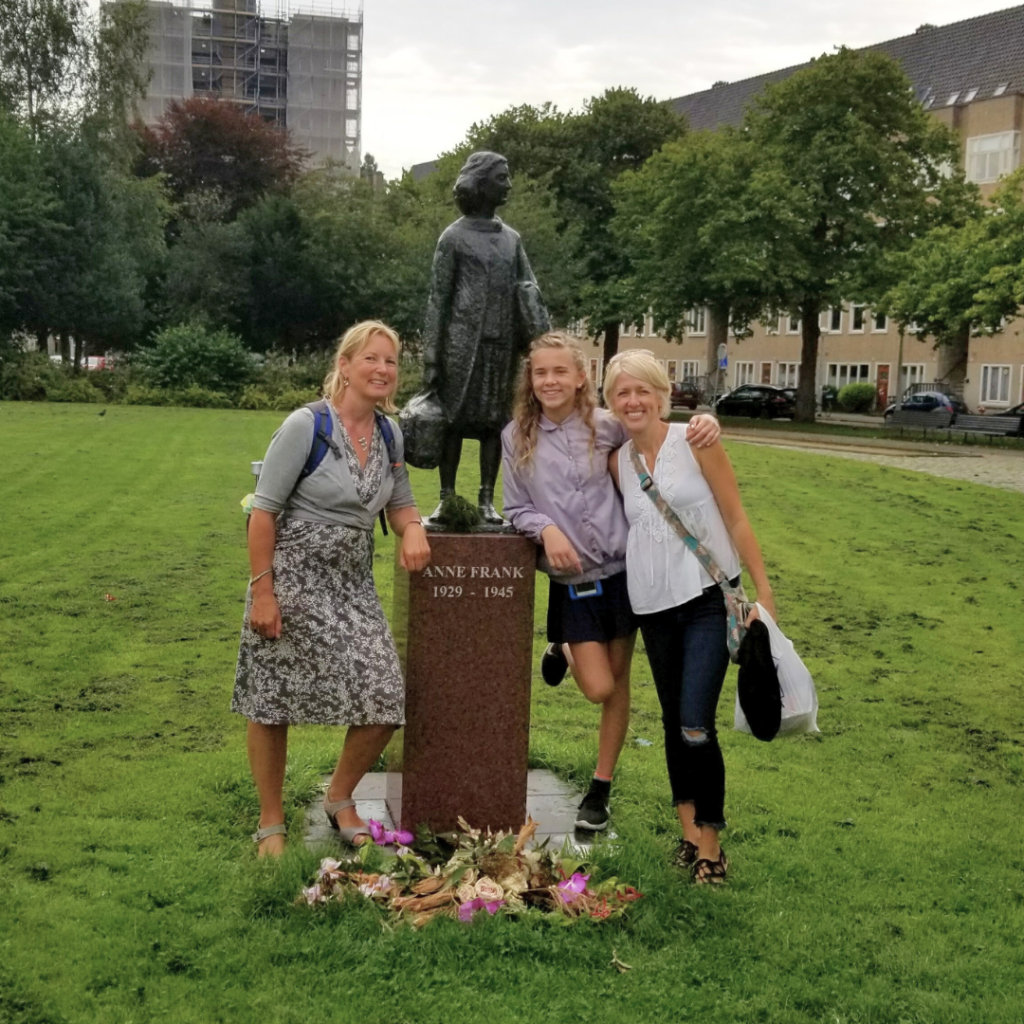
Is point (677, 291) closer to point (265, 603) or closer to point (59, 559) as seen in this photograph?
point (59, 559)

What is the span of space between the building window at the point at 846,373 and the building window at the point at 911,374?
2.36 meters

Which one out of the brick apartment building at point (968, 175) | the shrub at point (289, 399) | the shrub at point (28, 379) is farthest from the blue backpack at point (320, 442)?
the brick apartment building at point (968, 175)

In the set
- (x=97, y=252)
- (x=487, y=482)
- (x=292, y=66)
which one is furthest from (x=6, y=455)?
(x=292, y=66)

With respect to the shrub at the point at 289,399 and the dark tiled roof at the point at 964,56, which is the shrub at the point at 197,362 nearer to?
the shrub at the point at 289,399

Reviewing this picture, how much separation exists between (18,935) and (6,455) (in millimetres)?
15279

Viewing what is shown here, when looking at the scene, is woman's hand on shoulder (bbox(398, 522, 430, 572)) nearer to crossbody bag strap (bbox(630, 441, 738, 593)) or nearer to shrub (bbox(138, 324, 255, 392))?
crossbody bag strap (bbox(630, 441, 738, 593))

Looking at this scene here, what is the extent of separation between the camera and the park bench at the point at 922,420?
32.7 meters

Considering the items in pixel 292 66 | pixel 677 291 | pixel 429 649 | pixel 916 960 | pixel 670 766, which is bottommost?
pixel 916 960

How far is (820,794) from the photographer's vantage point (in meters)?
6.52

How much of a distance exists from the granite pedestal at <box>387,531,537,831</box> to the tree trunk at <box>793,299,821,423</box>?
35321mm

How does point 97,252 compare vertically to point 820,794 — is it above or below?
above

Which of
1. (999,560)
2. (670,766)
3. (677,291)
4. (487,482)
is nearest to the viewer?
(670,766)

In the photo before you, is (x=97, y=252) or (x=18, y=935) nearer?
(x=18, y=935)

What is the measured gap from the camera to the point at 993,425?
102 feet
